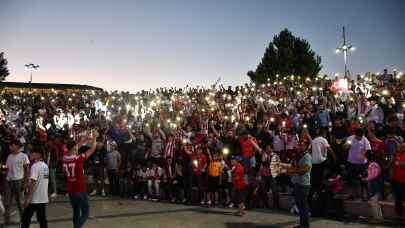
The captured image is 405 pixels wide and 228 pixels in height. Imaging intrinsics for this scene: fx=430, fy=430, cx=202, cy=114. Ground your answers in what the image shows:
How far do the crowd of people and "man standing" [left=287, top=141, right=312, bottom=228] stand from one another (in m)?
0.02

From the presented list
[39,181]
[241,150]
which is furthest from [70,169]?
[241,150]

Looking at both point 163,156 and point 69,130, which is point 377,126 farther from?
point 69,130

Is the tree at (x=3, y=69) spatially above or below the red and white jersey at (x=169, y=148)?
above

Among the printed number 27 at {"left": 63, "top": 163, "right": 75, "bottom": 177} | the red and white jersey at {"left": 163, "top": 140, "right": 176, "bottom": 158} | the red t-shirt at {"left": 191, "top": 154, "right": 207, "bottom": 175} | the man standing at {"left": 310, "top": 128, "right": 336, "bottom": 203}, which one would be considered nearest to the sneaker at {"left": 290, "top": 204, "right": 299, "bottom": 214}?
the man standing at {"left": 310, "top": 128, "right": 336, "bottom": 203}

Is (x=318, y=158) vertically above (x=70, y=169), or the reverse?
(x=318, y=158)

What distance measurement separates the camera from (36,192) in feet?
28.3

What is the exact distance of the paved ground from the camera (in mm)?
10703

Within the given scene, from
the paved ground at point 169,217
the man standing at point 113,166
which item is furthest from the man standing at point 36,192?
the man standing at point 113,166

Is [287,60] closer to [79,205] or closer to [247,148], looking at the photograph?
[247,148]

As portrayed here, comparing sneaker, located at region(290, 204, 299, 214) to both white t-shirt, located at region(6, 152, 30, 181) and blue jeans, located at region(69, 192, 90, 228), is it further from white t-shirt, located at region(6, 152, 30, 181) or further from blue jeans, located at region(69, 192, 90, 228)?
white t-shirt, located at region(6, 152, 30, 181)

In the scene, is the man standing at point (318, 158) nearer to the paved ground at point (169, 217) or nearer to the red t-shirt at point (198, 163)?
the paved ground at point (169, 217)

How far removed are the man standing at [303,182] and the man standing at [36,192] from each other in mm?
5339

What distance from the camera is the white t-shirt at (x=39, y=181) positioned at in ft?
28.2

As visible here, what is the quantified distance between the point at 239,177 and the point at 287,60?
4987cm
